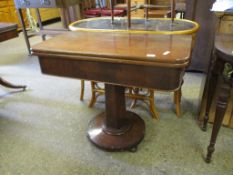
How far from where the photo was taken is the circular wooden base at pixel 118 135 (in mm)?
1440

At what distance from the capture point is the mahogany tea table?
892mm

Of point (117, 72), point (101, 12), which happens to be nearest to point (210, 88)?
point (117, 72)

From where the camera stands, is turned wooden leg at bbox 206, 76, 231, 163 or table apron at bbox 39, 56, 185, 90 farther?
turned wooden leg at bbox 206, 76, 231, 163

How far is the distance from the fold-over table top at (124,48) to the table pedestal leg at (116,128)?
0.34 meters

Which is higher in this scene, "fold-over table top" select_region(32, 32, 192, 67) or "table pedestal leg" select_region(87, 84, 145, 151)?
"fold-over table top" select_region(32, 32, 192, 67)

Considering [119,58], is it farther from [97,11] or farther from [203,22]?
[97,11]

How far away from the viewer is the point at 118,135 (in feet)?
4.96

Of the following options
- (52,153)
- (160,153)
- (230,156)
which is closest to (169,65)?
(160,153)

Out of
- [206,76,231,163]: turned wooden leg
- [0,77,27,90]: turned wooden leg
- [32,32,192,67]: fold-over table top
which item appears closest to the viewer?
[32,32,192,67]: fold-over table top

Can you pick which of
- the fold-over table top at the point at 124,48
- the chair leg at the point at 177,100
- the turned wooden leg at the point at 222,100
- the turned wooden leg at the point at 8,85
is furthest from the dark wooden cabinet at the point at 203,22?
the turned wooden leg at the point at 8,85

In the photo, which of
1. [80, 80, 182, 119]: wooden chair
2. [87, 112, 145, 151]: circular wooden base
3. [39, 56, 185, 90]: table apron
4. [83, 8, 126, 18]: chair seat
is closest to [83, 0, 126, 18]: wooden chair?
[83, 8, 126, 18]: chair seat

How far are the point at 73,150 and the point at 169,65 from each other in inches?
39.5

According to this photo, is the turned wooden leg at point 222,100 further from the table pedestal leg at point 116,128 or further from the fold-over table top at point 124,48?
the table pedestal leg at point 116,128

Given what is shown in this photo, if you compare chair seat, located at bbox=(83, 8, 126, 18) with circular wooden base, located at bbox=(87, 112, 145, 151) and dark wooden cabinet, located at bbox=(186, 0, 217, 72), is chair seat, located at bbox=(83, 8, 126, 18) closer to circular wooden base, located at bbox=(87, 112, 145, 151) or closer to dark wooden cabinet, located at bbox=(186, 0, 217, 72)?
dark wooden cabinet, located at bbox=(186, 0, 217, 72)
